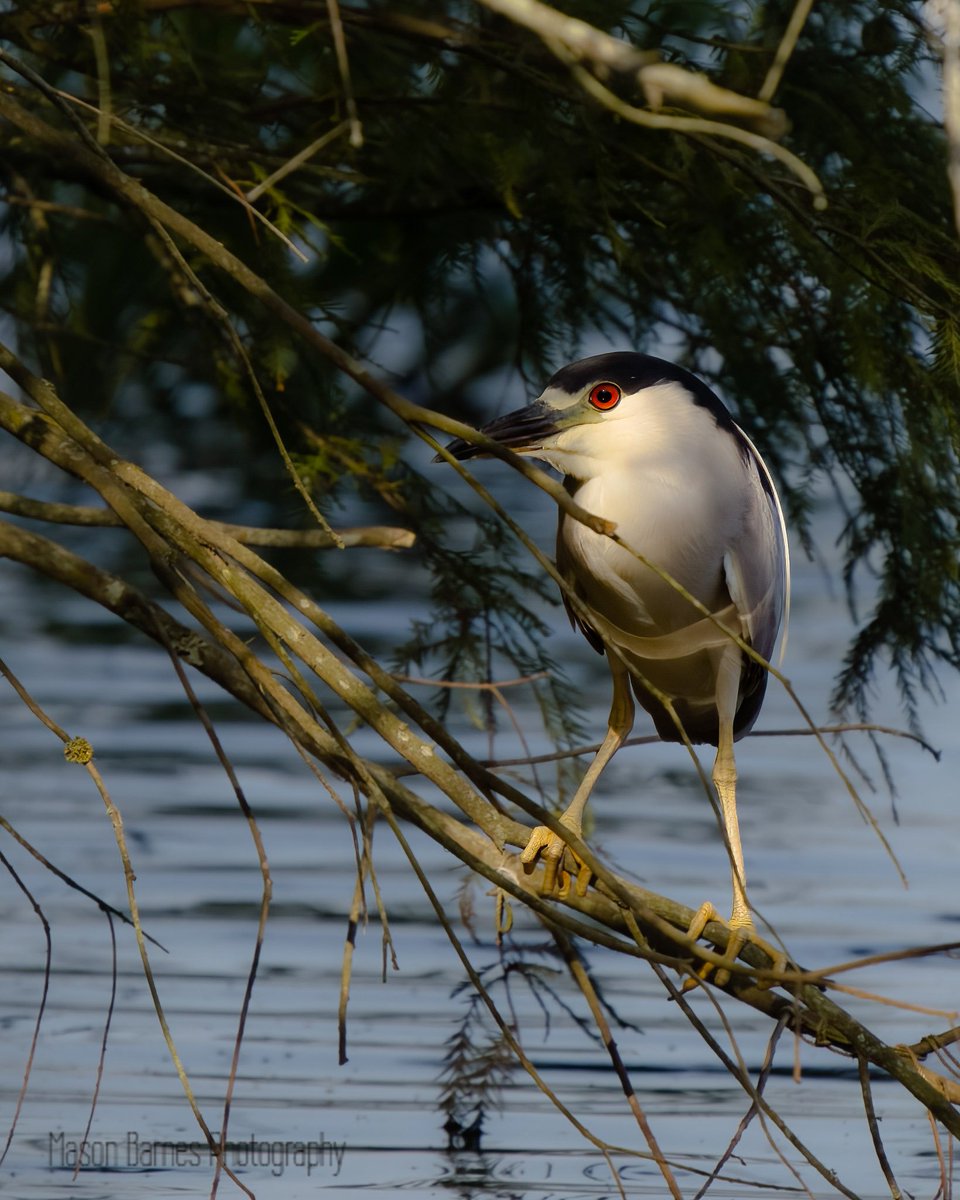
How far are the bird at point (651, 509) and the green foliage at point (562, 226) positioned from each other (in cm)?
27

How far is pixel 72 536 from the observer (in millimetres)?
9727

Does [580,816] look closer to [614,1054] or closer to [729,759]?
[729,759]

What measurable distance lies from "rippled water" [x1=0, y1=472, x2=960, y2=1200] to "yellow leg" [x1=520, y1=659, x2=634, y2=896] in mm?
496

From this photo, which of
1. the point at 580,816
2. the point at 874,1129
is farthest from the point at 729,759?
the point at 874,1129

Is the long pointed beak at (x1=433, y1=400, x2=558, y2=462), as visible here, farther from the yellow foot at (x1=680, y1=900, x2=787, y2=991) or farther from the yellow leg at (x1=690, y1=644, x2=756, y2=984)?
the yellow foot at (x1=680, y1=900, x2=787, y2=991)

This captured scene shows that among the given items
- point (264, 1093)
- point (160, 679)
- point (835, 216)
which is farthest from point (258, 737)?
point (835, 216)

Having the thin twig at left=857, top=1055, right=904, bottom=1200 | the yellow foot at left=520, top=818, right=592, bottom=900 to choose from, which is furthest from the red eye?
the thin twig at left=857, top=1055, right=904, bottom=1200

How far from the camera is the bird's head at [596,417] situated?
9.61ft

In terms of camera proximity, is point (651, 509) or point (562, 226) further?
point (562, 226)

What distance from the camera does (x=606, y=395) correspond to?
2.95 metres

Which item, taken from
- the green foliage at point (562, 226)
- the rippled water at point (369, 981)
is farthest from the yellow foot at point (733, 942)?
the green foliage at point (562, 226)

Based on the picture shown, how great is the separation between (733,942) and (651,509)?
70cm

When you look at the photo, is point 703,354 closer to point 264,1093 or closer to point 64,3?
point 64,3

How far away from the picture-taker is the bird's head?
2930mm
